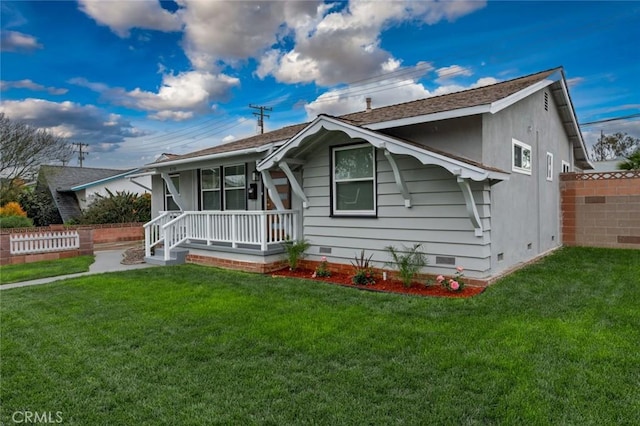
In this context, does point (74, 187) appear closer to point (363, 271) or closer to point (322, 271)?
point (322, 271)

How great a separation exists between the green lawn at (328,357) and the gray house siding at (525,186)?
1211 mm

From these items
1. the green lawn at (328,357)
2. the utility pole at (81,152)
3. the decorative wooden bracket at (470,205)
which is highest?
the utility pole at (81,152)

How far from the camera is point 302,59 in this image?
15000mm

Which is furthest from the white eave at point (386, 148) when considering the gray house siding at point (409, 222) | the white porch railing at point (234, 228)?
the white porch railing at point (234, 228)

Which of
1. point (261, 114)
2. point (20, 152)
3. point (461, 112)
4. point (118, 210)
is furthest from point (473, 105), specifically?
point (261, 114)

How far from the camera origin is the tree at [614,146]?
1323 inches

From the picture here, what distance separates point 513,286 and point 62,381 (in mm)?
6111

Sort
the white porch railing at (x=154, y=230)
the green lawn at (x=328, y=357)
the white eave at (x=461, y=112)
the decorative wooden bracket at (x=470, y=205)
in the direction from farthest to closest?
the white porch railing at (x=154, y=230) → the white eave at (x=461, y=112) → the decorative wooden bracket at (x=470, y=205) → the green lawn at (x=328, y=357)

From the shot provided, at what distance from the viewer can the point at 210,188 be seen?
11531mm

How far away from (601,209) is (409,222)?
6.92m

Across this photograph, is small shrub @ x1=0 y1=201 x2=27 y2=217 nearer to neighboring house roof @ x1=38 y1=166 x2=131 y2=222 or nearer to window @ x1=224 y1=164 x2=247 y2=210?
neighboring house roof @ x1=38 y1=166 x2=131 y2=222

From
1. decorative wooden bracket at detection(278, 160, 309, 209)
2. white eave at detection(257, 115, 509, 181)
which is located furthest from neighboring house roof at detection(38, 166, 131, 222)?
white eave at detection(257, 115, 509, 181)

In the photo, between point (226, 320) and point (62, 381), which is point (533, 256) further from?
point (62, 381)

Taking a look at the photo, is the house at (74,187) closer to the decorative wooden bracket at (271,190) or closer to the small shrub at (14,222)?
the small shrub at (14,222)
